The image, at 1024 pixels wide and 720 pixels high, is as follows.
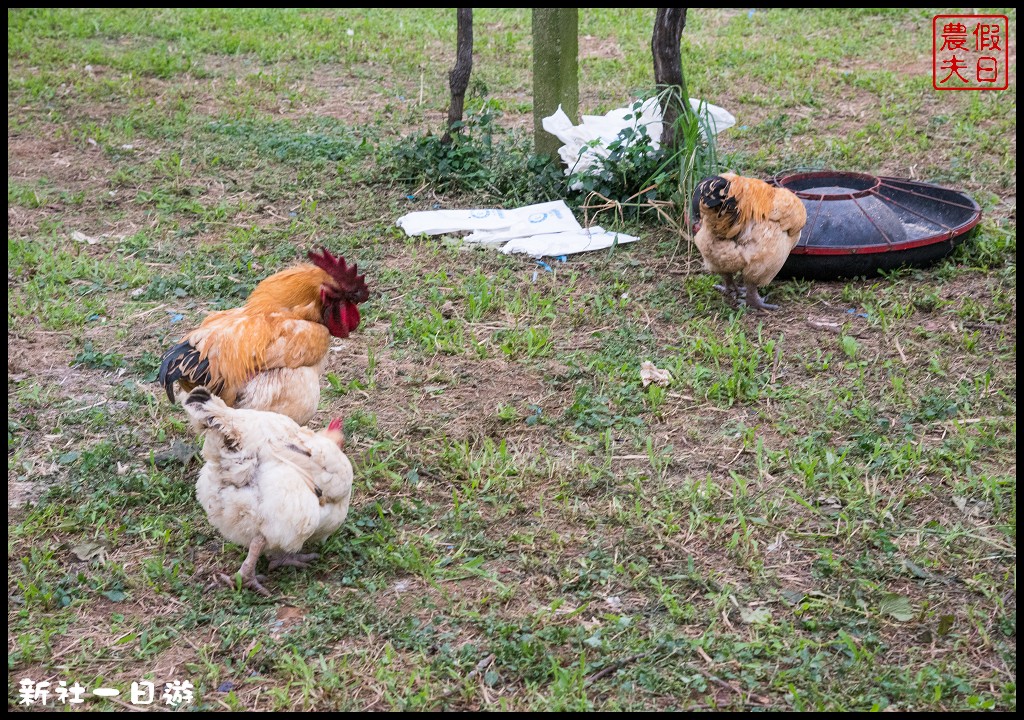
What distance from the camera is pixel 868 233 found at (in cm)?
624

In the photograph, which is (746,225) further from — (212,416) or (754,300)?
(212,416)

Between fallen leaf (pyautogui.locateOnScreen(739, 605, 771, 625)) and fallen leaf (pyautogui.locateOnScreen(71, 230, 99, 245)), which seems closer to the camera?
fallen leaf (pyautogui.locateOnScreen(739, 605, 771, 625))

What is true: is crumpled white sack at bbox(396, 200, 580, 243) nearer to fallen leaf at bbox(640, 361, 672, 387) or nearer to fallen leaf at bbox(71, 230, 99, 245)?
fallen leaf at bbox(640, 361, 672, 387)

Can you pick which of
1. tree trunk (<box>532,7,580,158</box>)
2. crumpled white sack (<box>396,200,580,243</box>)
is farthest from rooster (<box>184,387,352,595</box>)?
tree trunk (<box>532,7,580,158</box>)

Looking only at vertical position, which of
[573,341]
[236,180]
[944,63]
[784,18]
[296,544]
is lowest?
[296,544]

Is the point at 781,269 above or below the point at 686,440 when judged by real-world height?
above

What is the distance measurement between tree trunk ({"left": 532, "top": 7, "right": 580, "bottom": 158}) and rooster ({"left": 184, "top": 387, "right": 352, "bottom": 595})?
4732 millimetres

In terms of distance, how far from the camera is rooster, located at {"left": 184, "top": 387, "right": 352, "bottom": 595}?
3.66 meters

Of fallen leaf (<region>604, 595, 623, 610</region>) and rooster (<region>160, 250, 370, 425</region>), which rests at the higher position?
rooster (<region>160, 250, 370, 425</region>)

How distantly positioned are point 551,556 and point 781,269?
10.5 feet

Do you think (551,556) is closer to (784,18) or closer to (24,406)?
(24,406)

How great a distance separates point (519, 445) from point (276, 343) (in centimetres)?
138

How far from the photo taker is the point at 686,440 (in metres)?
4.88

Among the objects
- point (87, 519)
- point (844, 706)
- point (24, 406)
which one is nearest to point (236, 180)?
point (24, 406)
